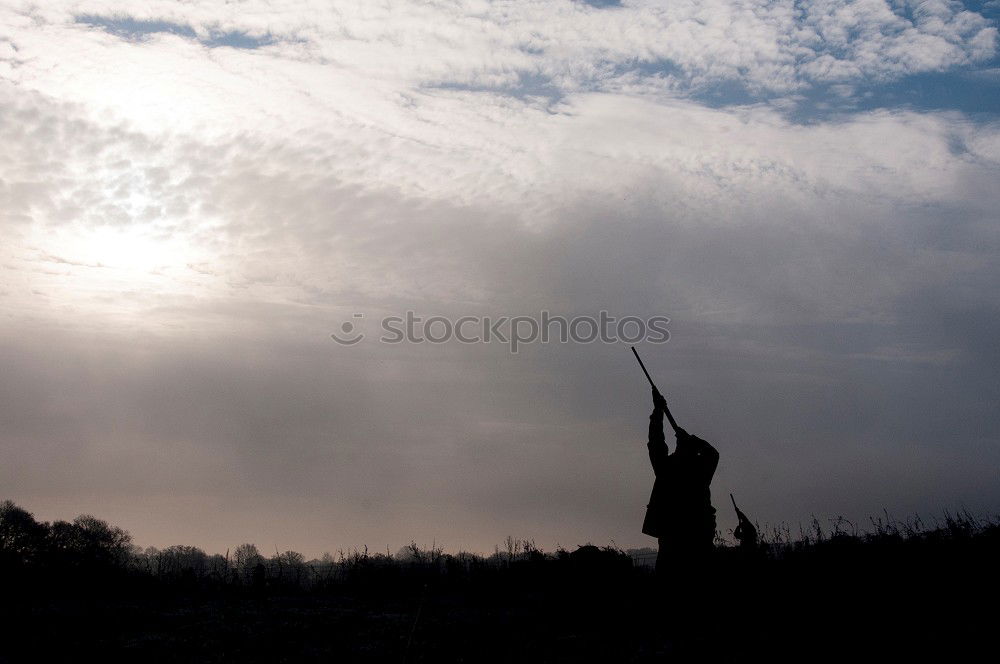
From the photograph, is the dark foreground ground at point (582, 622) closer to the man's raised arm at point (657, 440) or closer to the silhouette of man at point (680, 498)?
the silhouette of man at point (680, 498)

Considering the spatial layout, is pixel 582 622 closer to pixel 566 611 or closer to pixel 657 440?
pixel 566 611

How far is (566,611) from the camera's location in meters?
15.2

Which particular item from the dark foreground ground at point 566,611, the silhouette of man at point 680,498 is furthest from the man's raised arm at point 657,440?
the dark foreground ground at point 566,611

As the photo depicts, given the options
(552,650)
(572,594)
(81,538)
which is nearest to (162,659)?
(552,650)

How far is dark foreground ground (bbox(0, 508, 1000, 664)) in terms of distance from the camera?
12086 millimetres

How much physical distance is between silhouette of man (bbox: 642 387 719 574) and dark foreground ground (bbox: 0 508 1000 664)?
450 millimetres

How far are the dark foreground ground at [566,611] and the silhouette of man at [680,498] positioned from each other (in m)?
0.45

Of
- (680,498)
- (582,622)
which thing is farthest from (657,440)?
(582,622)

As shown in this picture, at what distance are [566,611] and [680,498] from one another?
3305 mm

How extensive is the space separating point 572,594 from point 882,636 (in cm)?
677

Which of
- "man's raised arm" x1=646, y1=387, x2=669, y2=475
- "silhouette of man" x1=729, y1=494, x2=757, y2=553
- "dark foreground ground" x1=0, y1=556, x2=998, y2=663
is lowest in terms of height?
"dark foreground ground" x1=0, y1=556, x2=998, y2=663

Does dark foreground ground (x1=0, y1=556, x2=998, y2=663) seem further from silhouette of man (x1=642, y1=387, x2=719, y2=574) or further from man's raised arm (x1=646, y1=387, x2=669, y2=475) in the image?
man's raised arm (x1=646, y1=387, x2=669, y2=475)

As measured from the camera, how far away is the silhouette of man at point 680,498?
48.4ft

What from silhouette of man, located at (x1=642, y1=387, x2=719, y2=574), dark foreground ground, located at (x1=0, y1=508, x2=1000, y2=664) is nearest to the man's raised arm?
silhouette of man, located at (x1=642, y1=387, x2=719, y2=574)
